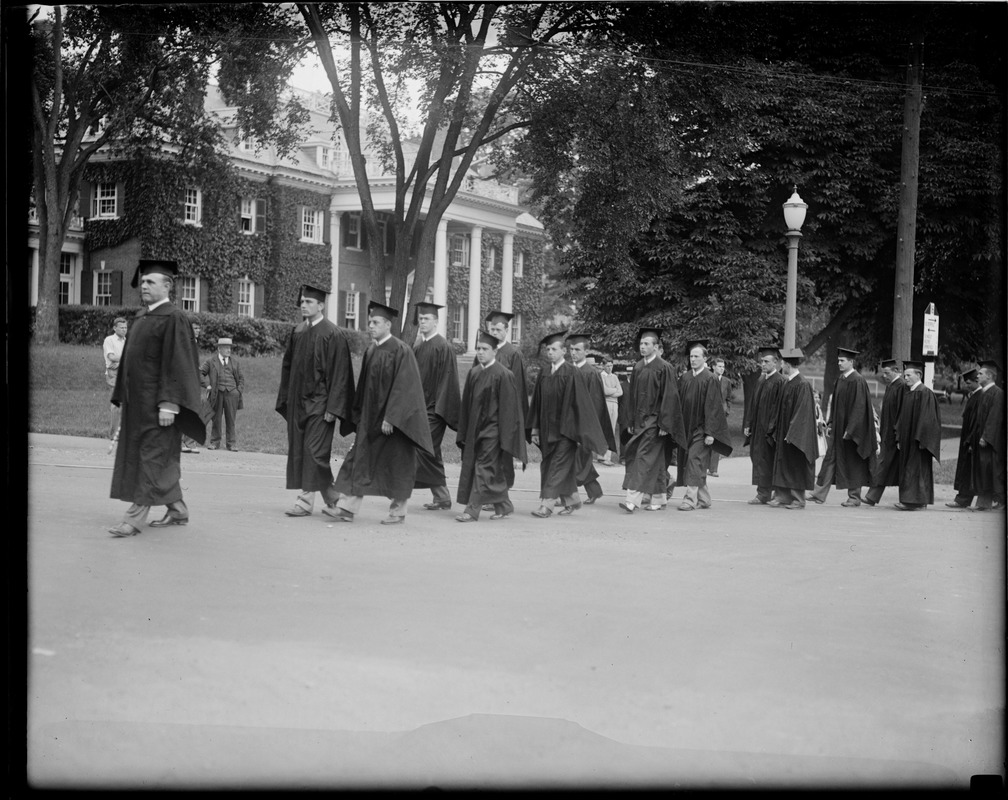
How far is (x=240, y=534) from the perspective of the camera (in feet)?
28.6

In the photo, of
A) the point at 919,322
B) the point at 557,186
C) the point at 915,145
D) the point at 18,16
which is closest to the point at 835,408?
the point at 919,322

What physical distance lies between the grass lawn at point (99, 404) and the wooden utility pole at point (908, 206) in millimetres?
5494

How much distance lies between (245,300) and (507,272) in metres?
5.00

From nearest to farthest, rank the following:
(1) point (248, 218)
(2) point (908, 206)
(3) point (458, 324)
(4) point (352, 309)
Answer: (2) point (908, 206) → (1) point (248, 218) → (3) point (458, 324) → (4) point (352, 309)

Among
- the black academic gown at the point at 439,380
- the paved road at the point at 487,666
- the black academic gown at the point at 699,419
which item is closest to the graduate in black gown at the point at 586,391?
the black academic gown at the point at 699,419

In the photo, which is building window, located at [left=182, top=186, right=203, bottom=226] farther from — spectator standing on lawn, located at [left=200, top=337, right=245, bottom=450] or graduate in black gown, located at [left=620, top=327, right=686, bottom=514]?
graduate in black gown, located at [left=620, top=327, right=686, bottom=514]

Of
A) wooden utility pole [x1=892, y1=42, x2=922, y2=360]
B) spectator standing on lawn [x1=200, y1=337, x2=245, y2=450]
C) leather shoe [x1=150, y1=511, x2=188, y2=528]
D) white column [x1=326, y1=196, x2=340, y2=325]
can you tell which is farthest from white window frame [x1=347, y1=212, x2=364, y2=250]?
wooden utility pole [x1=892, y1=42, x2=922, y2=360]

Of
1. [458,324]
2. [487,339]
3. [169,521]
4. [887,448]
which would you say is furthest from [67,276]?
[887,448]

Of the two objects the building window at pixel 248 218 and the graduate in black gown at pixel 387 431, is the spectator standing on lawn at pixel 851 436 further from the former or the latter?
the building window at pixel 248 218

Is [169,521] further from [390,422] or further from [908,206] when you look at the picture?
[908,206]

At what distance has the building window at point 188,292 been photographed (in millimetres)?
12625

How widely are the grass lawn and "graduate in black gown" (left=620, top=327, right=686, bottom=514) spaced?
7.38 feet

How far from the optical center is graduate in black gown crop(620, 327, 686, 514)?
12.1 meters

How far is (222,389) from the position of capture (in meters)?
15.8
